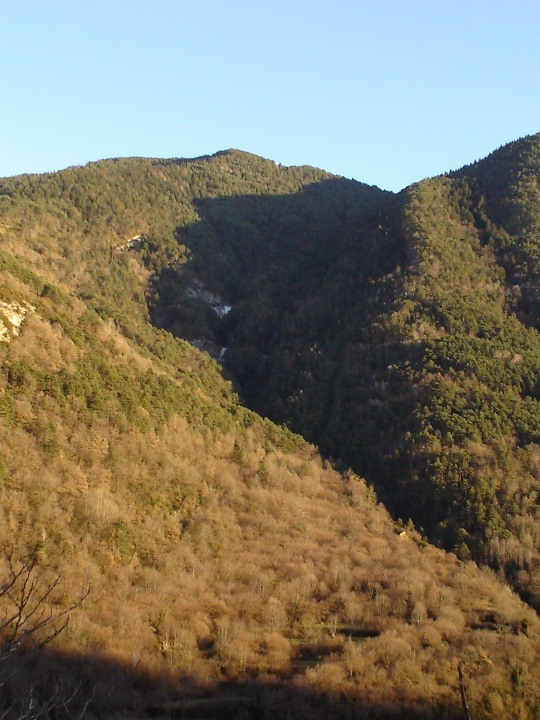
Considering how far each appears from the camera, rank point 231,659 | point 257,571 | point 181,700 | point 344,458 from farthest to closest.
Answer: point 344,458 < point 257,571 < point 231,659 < point 181,700

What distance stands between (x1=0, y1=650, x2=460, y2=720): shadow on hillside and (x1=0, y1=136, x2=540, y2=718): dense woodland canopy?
0.50 ft

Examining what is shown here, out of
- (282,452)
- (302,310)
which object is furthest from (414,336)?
(282,452)

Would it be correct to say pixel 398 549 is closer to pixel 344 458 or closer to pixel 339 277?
pixel 344 458

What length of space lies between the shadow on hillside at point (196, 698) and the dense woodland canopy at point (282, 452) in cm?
15

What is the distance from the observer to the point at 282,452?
214 ft

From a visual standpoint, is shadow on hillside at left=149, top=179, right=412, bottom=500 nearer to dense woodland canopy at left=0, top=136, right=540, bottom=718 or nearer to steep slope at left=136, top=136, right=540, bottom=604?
steep slope at left=136, top=136, right=540, bottom=604

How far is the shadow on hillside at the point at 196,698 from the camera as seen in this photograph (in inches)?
1220

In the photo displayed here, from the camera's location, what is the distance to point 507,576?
52438 millimetres

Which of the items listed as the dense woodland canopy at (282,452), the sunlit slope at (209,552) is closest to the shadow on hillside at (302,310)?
the dense woodland canopy at (282,452)

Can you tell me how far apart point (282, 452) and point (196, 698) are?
109ft

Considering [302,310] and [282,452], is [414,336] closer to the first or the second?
[302,310]

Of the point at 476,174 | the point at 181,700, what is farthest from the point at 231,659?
the point at 476,174

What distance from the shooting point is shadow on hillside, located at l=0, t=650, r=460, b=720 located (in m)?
31.0

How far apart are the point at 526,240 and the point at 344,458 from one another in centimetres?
5329
